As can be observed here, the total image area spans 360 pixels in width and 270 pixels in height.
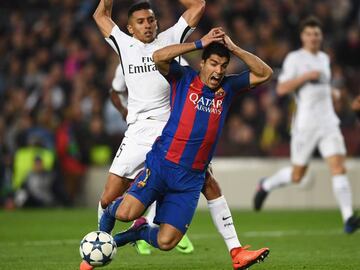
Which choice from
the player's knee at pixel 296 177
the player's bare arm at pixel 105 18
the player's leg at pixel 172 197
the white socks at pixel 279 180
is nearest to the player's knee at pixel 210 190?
the player's leg at pixel 172 197

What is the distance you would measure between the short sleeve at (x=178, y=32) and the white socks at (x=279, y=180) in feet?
16.7

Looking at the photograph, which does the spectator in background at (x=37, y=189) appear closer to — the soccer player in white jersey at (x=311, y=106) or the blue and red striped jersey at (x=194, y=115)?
the soccer player in white jersey at (x=311, y=106)

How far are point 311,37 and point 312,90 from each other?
0.75 metres

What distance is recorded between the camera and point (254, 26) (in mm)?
21203

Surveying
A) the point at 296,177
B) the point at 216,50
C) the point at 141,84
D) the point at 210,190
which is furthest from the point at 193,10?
the point at 296,177

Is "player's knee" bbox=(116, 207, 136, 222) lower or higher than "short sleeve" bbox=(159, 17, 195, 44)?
lower

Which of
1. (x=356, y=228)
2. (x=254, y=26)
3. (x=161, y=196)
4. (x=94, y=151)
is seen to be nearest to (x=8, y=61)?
(x=94, y=151)

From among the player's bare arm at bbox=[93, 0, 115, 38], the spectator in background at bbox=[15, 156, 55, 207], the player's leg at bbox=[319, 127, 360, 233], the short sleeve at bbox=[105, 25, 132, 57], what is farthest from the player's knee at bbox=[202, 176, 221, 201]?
the spectator in background at bbox=[15, 156, 55, 207]

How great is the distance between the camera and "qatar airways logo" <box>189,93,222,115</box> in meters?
8.49

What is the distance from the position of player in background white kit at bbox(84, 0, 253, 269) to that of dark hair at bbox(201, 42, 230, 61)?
1159mm

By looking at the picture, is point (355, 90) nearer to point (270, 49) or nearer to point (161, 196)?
point (270, 49)

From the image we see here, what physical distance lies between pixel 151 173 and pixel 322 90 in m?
5.62

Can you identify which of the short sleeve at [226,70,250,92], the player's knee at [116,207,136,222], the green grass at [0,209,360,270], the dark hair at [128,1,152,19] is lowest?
the green grass at [0,209,360,270]

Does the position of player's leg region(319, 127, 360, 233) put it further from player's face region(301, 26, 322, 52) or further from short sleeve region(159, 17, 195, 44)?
short sleeve region(159, 17, 195, 44)
